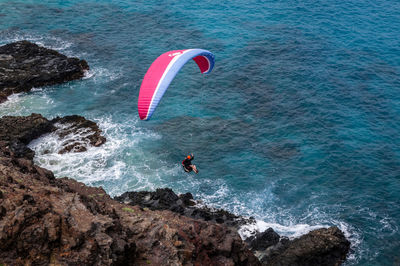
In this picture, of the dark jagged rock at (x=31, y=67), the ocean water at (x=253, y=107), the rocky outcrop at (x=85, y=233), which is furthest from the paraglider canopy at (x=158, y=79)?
the dark jagged rock at (x=31, y=67)

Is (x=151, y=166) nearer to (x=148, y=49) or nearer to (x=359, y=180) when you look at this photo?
(x=359, y=180)

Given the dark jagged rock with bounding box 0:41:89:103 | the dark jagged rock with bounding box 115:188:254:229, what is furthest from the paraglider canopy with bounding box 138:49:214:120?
the dark jagged rock with bounding box 0:41:89:103

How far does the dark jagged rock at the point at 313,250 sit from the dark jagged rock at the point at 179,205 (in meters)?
3.42

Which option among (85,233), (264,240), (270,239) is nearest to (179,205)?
(264,240)

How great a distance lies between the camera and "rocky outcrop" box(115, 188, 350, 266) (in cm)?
2427

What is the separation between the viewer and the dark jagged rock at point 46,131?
110ft

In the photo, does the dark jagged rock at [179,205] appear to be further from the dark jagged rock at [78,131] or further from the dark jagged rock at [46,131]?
the dark jagged rock at [46,131]

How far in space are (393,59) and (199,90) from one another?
23.4 meters

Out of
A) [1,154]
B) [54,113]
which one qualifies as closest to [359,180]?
[1,154]

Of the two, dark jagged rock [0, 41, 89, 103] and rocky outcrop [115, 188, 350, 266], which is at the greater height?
dark jagged rock [0, 41, 89, 103]

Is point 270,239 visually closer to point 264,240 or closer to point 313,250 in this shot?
point 264,240

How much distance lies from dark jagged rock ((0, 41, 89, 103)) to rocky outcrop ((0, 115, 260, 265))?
2185cm

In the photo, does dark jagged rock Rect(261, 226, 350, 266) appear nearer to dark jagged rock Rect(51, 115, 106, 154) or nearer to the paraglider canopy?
the paraglider canopy

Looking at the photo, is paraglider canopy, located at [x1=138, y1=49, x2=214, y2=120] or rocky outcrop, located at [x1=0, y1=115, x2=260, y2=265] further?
paraglider canopy, located at [x1=138, y1=49, x2=214, y2=120]
